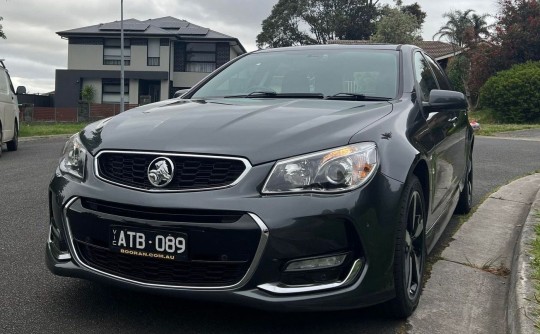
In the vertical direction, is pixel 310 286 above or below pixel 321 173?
below

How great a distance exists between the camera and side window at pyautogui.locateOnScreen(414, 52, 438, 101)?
433cm

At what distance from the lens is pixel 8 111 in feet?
39.1

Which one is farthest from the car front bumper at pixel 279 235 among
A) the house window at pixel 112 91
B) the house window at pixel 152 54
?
the house window at pixel 152 54

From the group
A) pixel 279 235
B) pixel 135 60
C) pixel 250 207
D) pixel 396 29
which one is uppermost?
pixel 396 29

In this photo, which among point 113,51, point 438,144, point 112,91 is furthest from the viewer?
point 113,51

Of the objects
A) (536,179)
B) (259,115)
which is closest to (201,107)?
(259,115)

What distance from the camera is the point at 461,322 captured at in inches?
129

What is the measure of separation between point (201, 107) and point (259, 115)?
49cm

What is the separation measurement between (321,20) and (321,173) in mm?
58173

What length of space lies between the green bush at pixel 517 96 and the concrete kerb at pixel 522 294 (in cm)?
2233

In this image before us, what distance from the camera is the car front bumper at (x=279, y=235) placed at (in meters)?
2.69

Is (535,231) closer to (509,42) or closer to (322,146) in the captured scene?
(322,146)

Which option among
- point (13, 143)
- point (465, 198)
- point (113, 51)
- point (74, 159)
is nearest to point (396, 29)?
point (113, 51)

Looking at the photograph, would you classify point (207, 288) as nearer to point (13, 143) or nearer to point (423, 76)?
point (423, 76)
